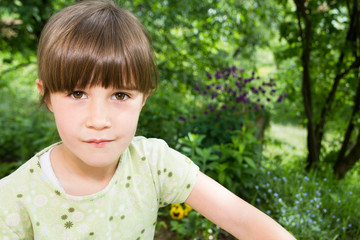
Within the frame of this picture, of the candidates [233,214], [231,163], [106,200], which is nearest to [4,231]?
[106,200]

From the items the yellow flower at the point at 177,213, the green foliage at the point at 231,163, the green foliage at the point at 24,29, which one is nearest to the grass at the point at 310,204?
the green foliage at the point at 231,163

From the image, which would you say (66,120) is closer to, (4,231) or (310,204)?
(4,231)

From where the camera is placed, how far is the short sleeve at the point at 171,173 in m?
1.24

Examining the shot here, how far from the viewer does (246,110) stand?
318cm

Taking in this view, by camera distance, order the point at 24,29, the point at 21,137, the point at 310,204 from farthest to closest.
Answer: the point at 21,137
the point at 24,29
the point at 310,204

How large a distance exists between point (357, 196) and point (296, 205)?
59cm

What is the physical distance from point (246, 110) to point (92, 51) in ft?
7.83

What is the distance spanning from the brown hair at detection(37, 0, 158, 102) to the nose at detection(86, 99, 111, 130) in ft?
0.19

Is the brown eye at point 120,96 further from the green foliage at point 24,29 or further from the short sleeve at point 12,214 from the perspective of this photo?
the green foliage at point 24,29

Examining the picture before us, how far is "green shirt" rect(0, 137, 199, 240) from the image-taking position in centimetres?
105

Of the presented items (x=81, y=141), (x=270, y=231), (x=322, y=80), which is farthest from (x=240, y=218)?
(x=322, y=80)

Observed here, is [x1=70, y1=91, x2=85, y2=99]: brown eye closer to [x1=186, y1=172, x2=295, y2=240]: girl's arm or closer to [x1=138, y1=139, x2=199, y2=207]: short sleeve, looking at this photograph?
[x1=138, y1=139, x2=199, y2=207]: short sleeve

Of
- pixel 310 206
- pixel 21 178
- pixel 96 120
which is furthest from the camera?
pixel 310 206

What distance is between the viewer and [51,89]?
1.02m
